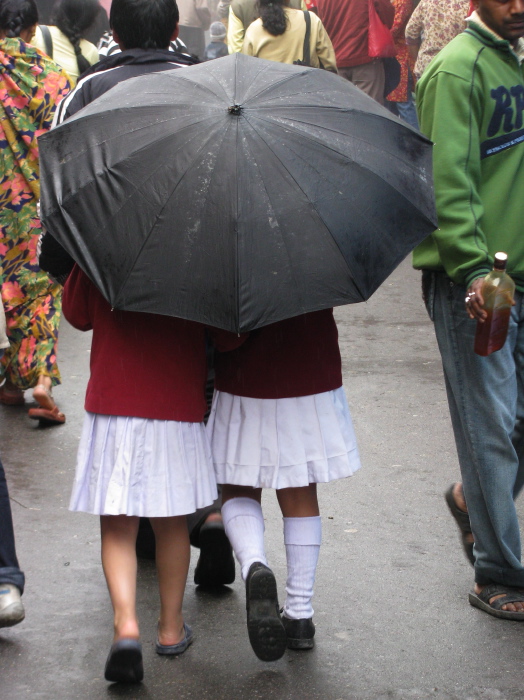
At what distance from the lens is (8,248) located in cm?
587

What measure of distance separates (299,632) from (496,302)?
3.82ft

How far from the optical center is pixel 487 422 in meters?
3.65

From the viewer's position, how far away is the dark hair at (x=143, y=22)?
392 centimetres

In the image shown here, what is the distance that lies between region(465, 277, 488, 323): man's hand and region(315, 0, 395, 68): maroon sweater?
759 cm

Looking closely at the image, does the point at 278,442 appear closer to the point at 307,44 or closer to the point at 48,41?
the point at 48,41

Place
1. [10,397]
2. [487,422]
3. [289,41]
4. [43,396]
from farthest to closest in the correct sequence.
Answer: [289,41] < [10,397] < [43,396] < [487,422]

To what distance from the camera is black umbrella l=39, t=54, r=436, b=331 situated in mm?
2871

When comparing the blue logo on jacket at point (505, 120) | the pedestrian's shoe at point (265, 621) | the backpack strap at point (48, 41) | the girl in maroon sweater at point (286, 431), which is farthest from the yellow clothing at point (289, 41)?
the pedestrian's shoe at point (265, 621)

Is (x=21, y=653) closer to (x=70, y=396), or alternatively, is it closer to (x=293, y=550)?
(x=293, y=550)

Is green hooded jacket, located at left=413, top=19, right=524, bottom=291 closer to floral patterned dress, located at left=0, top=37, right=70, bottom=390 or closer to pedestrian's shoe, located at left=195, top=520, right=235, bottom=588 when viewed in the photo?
pedestrian's shoe, located at left=195, top=520, right=235, bottom=588

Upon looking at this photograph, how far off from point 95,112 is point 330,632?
1.76 metres

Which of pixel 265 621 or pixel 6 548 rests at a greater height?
pixel 265 621

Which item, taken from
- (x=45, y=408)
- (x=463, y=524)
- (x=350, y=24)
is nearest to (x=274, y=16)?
(x=350, y=24)

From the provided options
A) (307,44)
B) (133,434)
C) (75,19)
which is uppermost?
(75,19)
